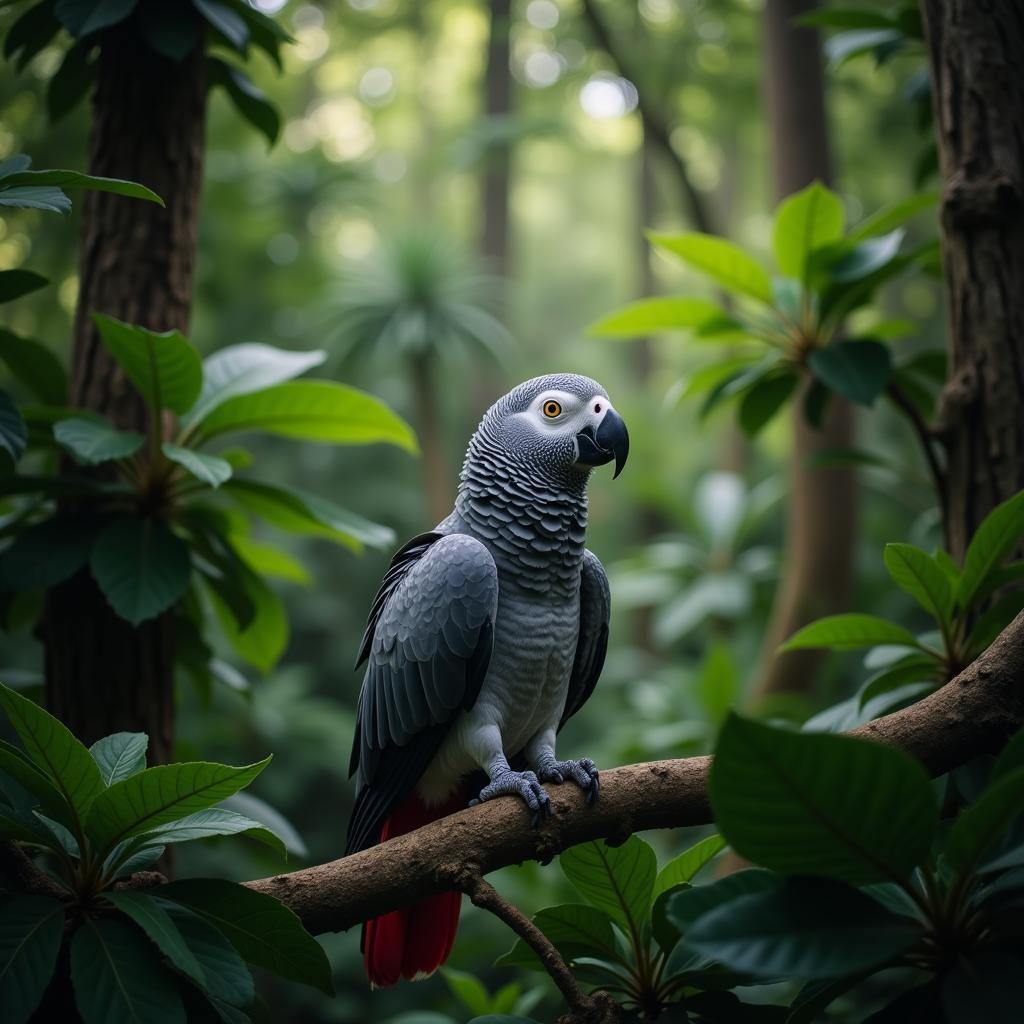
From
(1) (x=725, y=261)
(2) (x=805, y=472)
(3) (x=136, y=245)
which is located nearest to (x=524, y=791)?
(1) (x=725, y=261)

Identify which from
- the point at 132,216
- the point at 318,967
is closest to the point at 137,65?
the point at 132,216

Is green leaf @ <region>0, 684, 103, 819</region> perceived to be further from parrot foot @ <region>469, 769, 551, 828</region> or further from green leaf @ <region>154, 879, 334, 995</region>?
parrot foot @ <region>469, 769, 551, 828</region>

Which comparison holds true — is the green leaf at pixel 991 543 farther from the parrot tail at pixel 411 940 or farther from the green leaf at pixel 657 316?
the parrot tail at pixel 411 940

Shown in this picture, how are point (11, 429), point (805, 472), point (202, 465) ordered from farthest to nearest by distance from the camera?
point (805, 472), point (202, 465), point (11, 429)

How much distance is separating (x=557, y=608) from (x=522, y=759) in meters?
0.34

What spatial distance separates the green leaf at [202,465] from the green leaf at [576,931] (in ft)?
3.04

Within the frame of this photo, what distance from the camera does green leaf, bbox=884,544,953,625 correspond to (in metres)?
1.50

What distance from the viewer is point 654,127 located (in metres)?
4.46

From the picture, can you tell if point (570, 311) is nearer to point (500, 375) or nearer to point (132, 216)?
point (500, 375)

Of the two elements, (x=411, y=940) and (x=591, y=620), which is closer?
(x=411, y=940)

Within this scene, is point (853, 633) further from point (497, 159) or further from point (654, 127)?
point (497, 159)

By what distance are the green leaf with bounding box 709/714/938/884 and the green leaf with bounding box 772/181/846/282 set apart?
1444mm

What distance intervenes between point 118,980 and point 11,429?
2.75 ft

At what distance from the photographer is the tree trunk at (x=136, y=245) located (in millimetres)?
1920
